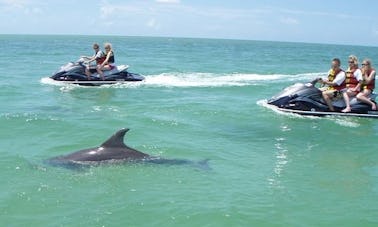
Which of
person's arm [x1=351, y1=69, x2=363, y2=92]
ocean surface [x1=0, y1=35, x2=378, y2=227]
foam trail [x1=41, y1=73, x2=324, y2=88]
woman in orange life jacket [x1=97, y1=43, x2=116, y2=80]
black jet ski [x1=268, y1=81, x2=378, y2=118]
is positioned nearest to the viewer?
ocean surface [x1=0, y1=35, x2=378, y2=227]

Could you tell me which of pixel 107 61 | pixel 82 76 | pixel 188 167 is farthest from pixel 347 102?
pixel 82 76

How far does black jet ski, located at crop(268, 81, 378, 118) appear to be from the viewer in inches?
586

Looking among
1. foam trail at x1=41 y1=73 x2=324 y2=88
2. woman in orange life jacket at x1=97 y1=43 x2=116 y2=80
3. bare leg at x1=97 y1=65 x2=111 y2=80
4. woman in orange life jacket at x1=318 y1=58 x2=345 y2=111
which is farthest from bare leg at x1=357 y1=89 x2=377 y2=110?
bare leg at x1=97 y1=65 x2=111 y2=80

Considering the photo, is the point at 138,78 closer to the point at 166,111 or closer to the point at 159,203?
the point at 166,111

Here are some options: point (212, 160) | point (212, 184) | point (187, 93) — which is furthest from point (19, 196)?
point (187, 93)

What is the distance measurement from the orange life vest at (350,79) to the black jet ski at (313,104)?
41 centimetres

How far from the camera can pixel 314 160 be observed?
10523 millimetres

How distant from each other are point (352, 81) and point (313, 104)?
46.4 inches

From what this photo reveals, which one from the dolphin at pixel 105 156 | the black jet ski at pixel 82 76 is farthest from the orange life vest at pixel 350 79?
the black jet ski at pixel 82 76

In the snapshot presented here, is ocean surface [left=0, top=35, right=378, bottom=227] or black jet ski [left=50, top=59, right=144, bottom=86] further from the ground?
black jet ski [left=50, top=59, right=144, bottom=86]

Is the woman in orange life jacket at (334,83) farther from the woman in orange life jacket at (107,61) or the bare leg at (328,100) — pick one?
the woman in orange life jacket at (107,61)

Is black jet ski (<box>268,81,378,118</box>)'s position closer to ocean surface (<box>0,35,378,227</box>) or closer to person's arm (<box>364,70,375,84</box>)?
ocean surface (<box>0,35,378,227</box>)

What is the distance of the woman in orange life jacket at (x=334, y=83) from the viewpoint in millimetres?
14597

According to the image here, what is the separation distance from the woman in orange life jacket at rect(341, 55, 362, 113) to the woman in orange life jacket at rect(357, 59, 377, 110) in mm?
148
